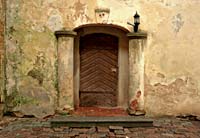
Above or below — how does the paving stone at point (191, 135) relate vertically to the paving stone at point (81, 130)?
below

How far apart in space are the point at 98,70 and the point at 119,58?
0.57m

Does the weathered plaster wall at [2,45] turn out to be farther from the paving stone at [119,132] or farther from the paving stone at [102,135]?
the paving stone at [119,132]

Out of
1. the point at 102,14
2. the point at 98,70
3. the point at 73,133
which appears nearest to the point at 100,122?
the point at 73,133

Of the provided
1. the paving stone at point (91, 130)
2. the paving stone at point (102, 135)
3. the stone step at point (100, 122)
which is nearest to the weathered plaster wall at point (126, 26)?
the stone step at point (100, 122)

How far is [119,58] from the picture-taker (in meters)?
6.11

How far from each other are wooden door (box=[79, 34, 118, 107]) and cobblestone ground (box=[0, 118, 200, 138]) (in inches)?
52.2

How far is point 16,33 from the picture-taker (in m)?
5.50

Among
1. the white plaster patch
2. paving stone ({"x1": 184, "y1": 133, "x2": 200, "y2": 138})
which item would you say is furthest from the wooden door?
paving stone ({"x1": 184, "y1": 133, "x2": 200, "y2": 138})

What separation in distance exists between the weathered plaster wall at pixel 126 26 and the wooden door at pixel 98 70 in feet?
2.16

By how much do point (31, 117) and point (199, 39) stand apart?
4015 mm

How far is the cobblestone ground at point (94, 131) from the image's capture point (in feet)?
14.1

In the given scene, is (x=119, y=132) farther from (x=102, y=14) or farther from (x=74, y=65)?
(x=102, y=14)

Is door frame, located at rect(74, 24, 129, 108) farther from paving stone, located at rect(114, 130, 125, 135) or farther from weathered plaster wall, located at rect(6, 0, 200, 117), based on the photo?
paving stone, located at rect(114, 130, 125, 135)

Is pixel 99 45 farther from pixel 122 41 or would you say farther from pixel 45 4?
pixel 45 4
